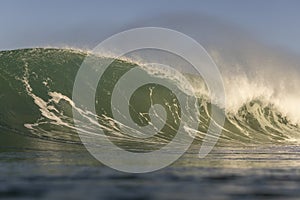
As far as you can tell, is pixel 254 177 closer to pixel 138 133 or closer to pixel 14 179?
pixel 14 179

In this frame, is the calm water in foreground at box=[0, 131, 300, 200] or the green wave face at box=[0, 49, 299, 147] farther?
the green wave face at box=[0, 49, 299, 147]

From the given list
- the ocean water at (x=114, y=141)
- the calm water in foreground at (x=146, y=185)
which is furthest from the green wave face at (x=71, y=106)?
the calm water in foreground at (x=146, y=185)

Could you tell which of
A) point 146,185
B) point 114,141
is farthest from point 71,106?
point 146,185

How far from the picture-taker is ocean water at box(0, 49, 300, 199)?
27189 millimetres

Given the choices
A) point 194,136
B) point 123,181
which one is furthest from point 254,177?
point 194,136

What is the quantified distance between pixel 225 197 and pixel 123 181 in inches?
338

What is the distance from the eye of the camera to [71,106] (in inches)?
4742

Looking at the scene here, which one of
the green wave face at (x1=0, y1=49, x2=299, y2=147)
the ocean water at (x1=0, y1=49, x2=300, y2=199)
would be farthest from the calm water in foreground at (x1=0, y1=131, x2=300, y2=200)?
the green wave face at (x1=0, y1=49, x2=299, y2=147)

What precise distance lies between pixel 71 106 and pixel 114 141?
24.7 m

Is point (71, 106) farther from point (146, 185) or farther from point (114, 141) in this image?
point (146, 185)

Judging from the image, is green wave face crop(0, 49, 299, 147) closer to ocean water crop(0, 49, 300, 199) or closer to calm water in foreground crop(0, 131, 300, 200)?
ocean water crop(0, 49, 300, 199)

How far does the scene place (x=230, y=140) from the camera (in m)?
128

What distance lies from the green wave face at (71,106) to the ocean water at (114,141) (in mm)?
205

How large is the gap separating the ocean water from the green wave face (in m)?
0.21
